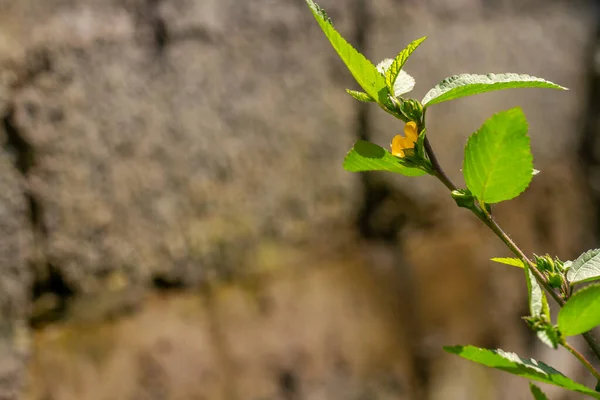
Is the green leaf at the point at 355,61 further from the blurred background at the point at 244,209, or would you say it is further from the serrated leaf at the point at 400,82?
the blurred background at the point at 244,209

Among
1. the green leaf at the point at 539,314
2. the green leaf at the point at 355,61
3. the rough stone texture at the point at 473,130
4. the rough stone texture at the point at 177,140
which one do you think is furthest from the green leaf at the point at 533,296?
the rough stone texture at the point at 473,130

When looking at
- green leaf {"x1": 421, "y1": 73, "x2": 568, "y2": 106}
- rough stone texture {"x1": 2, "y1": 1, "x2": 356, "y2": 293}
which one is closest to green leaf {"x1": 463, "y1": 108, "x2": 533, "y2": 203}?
green leaf {"x1": 421, "y1": 73, "x2": 568, "y2": 106}

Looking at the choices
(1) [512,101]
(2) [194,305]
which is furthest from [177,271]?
(1) [512,101]

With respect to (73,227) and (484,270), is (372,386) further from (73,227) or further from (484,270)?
(73,227)

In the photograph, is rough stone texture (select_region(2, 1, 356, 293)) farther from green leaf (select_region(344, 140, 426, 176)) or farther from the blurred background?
green leaf (select_region(344, 140, 426, 176))

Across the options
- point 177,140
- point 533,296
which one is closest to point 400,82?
point 533,296

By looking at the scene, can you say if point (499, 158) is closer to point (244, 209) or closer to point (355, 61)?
point (355, 61)
